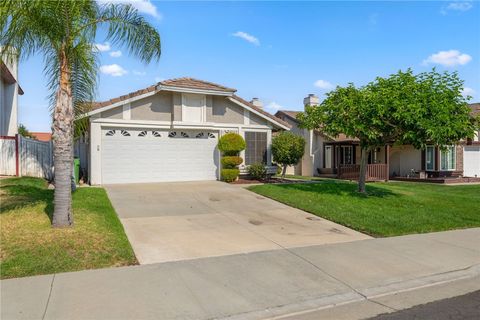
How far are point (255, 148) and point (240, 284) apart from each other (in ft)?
44.1

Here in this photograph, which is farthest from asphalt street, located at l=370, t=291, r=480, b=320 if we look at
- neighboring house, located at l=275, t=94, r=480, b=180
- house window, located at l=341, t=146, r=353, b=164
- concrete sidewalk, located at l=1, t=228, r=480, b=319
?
house window, located at l=341, t=146, r=353, b=164

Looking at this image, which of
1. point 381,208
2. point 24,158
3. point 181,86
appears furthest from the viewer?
point 181,86


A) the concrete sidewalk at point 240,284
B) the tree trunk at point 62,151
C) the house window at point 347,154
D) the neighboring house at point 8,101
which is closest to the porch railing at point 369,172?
the house window at point 347,154

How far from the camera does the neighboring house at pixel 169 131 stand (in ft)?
51.7

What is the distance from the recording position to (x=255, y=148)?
61.4 feet

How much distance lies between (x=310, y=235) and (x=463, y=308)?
12.4ft

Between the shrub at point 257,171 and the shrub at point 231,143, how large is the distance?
1057 mm

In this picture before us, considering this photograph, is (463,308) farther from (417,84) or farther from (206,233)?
(417,84)

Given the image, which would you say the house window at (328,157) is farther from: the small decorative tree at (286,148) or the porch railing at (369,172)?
the small decorative tree at (286,148)

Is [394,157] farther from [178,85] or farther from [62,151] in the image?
[62,151]

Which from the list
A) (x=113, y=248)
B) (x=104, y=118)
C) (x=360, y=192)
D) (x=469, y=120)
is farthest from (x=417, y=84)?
(x=104, y=118)

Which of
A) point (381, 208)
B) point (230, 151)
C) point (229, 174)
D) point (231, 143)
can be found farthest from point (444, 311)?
point (230, 151)

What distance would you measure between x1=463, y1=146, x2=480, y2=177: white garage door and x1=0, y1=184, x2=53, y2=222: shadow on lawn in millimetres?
26252

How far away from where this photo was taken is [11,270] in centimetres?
563
